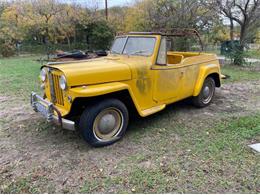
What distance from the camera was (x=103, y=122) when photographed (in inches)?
138

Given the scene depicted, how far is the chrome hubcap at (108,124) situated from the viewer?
3.48 meters

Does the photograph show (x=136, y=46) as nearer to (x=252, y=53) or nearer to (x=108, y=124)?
(x=108, y=124)

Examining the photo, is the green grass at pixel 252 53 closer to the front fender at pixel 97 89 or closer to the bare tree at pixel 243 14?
the bare tree at pixel 243 14

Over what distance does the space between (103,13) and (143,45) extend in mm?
21000

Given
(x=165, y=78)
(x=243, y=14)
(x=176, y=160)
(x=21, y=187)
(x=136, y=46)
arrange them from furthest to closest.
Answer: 1. (x=243, y=14)
2. (x=136, y=46)
3. (x=165, y=78)
4. (x=176, y=160)
5. (x=21, y=187)

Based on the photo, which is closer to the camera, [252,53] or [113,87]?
[113,87]

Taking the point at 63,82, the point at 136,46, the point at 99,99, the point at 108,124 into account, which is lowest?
the point at 108,124

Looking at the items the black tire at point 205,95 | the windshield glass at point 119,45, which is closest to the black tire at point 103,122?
the windshield glass at point 119,45

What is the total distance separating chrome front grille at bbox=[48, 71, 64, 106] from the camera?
11.5 feet

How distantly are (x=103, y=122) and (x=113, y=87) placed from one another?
550 millimetres

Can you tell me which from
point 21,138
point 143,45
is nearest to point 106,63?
point 143,45

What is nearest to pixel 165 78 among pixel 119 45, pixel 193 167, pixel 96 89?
pixel 119 45

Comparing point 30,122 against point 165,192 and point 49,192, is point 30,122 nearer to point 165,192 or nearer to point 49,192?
point 49,192

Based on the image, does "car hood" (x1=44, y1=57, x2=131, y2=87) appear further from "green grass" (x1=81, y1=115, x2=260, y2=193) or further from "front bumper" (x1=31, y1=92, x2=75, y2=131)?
"green grass" (x1=81, y1=115, x2=260, y2=193)
